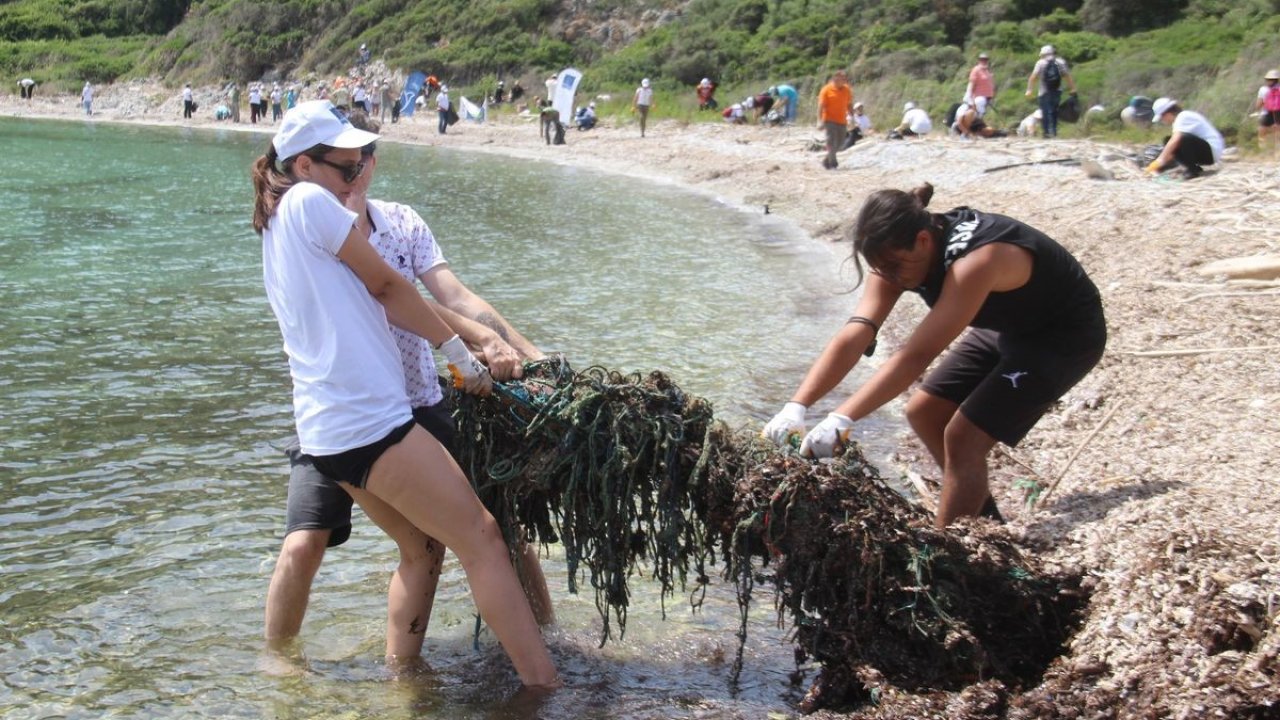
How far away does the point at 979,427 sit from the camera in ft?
15.0

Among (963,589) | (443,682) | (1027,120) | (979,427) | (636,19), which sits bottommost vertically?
(443,682)

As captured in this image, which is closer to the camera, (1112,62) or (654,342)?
(654,342)

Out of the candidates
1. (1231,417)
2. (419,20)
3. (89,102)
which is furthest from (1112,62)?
(89,102)

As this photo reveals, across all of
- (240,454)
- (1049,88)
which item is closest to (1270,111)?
(1049,88)

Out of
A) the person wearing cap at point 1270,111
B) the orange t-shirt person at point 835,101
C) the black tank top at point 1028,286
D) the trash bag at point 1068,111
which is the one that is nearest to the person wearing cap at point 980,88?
the trash bag at point 1068,111

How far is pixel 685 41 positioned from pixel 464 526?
43083 mm

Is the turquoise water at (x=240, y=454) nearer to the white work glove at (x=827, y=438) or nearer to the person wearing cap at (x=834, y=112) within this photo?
the white work glove at (x=827, y=438)

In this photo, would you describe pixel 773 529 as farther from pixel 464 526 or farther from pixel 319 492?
pixel 319 492

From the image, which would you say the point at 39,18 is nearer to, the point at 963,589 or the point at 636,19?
the point at 636,19

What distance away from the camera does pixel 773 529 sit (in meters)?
3.87

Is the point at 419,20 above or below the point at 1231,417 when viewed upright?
above

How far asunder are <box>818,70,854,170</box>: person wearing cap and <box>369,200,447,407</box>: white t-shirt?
17748mm

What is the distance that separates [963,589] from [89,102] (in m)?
65.2

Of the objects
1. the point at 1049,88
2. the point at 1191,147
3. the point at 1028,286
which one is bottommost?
the point at 1028,286
